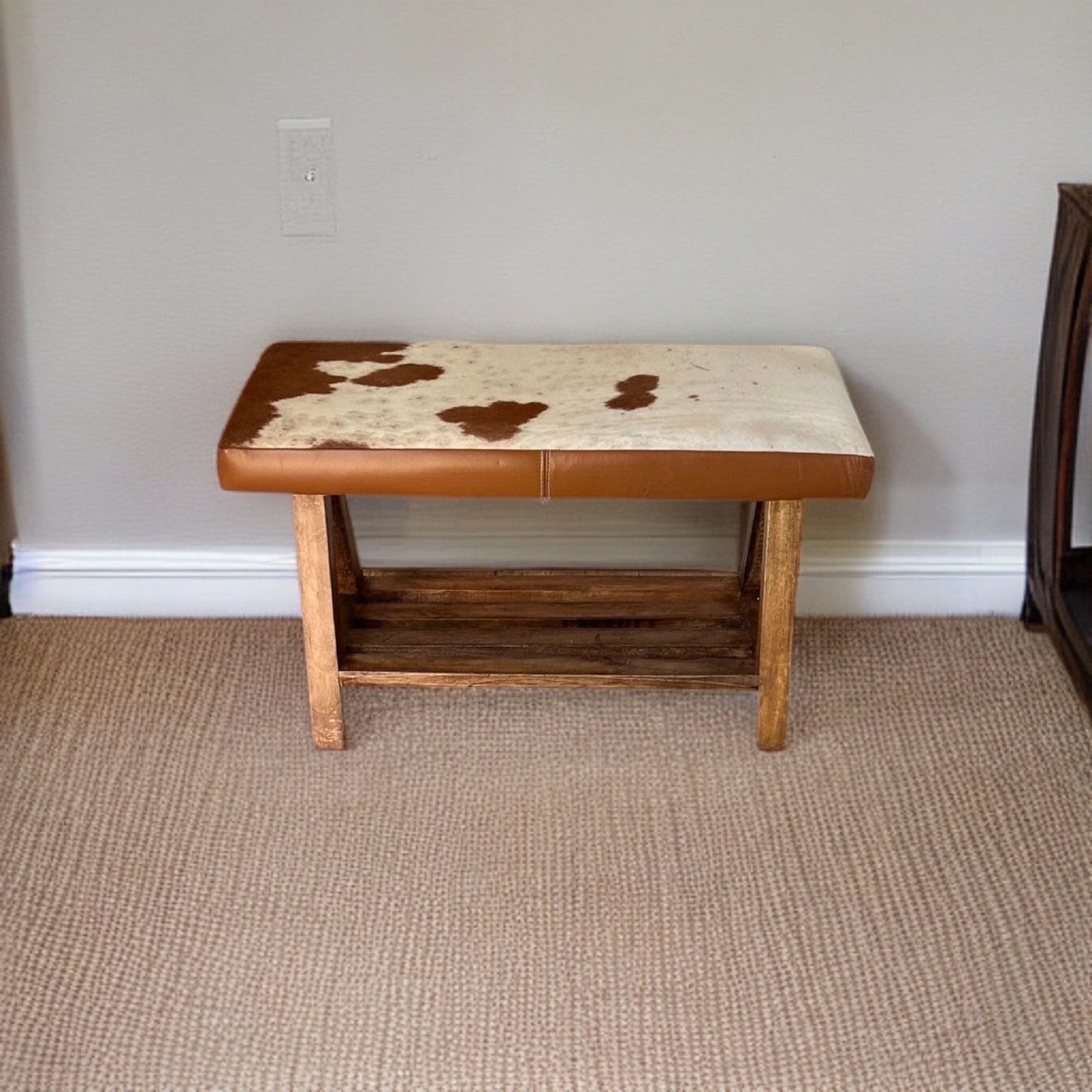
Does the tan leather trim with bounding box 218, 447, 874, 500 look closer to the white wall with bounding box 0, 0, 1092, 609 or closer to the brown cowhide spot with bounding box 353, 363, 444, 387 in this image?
the brown cowhide spot with bounding box 353, 363, 444, 387

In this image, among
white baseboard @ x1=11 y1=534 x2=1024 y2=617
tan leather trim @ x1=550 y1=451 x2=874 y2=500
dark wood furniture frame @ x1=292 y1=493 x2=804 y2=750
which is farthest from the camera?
white baseboard @ x1=11 y1=534 x2=1024 y2=617

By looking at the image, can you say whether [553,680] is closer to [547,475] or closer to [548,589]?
[548,589]

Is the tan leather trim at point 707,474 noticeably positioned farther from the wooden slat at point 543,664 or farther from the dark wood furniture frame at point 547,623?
the wooden slat at point 543,664

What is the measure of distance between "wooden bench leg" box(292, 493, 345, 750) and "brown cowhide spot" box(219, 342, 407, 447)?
10 centimetres

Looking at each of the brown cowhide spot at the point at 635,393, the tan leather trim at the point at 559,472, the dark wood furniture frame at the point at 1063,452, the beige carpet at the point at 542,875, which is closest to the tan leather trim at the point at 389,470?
the tan leather trim at the point at 559,472

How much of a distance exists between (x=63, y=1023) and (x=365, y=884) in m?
0.32

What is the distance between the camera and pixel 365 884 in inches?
57.7

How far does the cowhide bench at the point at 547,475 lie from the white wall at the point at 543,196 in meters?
0.10

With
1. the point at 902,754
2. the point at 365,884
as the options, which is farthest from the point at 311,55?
the point at 902,754

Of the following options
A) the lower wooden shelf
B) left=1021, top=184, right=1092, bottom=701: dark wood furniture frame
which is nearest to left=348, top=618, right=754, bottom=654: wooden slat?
the lower wooden shelf

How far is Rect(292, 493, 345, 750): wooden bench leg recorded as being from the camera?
1.55m

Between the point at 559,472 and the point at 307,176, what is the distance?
0.51 metres

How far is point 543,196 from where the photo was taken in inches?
66.1

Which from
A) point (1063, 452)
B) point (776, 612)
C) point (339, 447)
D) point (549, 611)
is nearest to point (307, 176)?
point (339, 447)
